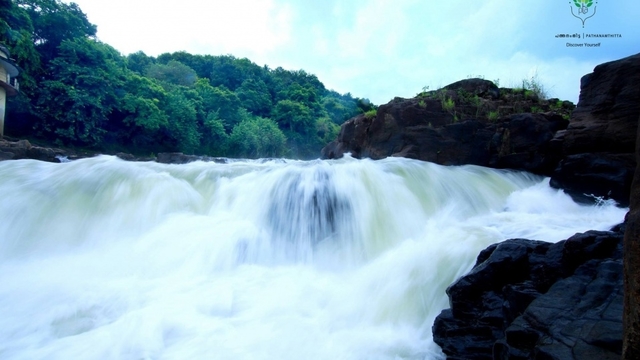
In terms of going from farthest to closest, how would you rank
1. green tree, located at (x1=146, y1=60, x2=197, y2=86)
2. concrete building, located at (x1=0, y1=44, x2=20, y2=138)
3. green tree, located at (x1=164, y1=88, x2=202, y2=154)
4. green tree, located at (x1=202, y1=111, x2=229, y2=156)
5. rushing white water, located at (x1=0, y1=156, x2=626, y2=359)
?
green tree, located at (x1=146, y1=60, x2=197, y2=86) → green tree, located at (x1=202, y1=111, x2=229, y2=156) → green tree, located at (x1=164, y1=88, x2=202, y2=154) → concrete building, located at (x1=0, y1=44, x2=20, y2=138) → rushing white water, located at (x1=0, y1=156, x2=626, y2=359)

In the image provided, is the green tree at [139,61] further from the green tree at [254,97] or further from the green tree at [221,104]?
the green tree at [254,97]

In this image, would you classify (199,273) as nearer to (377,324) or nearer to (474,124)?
(377,324)

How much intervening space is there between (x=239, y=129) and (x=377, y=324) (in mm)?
37677

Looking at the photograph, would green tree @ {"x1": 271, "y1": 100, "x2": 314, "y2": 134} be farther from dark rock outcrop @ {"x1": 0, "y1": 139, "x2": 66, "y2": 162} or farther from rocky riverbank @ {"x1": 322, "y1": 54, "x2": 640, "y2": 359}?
dark rock outcrop @ {"x1": 0, "y1": 139, "x2": 66, "y2": 162}

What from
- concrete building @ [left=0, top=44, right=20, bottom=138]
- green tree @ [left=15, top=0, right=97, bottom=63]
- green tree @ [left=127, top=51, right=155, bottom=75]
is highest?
green tree @ [left=127, top=51, right=155, bottom=75]

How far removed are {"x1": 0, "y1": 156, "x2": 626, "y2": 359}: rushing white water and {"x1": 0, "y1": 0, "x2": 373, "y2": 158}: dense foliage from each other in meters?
18.2

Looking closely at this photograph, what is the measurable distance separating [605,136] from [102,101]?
28.9 meters

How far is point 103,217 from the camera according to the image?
22.9 feet

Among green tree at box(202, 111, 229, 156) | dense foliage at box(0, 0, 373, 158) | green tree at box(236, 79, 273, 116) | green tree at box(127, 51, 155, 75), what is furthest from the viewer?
green tree at box(236, 79, 273, 116)

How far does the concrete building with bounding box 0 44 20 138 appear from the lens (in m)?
18.8

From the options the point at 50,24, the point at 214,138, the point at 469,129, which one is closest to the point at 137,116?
the point at 50,24

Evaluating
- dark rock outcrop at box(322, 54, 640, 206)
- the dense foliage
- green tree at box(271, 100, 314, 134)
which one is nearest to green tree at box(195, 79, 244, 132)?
the dense foliage

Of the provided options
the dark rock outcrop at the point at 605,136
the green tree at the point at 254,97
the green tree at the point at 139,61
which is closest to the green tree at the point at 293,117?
the green tree at the point at 254,97

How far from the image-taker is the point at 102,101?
1028 inches
